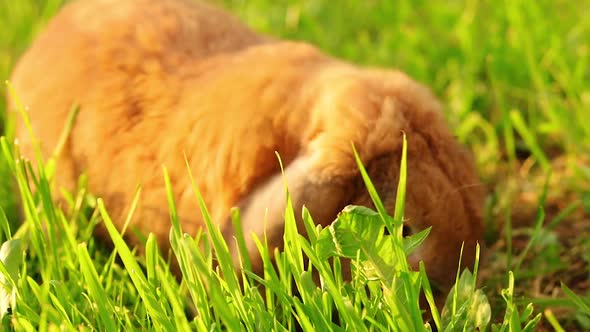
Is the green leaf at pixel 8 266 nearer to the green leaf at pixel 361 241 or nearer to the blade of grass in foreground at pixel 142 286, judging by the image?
the blade of grass in foreground at pixel 142 286

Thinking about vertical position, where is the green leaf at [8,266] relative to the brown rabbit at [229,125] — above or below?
below

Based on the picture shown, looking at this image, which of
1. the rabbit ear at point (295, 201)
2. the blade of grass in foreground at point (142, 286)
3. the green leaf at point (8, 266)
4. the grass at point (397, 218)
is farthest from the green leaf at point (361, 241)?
the green leaf at point (8, 266)

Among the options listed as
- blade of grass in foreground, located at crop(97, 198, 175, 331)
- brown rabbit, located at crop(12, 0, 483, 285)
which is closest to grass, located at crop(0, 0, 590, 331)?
blade of grass in foreground, located at crop(97, 198, 175, 331)

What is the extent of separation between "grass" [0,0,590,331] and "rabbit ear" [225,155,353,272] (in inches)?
3.1

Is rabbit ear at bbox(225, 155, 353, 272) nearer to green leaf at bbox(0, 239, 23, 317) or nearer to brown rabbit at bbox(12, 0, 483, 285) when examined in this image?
brown rabbit at bbox(12, 0, 483, 285)

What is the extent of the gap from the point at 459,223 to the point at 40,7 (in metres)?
3.25

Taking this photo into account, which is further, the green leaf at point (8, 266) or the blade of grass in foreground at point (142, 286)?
the green leaf at point (8, 266)

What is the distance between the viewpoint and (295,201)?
1.97m

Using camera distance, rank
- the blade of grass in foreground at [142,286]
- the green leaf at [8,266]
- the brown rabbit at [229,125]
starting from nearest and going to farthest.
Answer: the blade of grass in foreground at [142,286], the green leaf at [8,266], the brown rabbit at [229,125]

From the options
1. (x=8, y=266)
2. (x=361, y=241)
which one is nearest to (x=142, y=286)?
(x=8, y=266)

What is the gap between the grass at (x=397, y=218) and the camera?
180 centimetres

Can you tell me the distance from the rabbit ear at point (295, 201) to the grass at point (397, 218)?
0.08 m

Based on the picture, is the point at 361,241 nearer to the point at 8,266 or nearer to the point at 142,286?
the point at 142,286

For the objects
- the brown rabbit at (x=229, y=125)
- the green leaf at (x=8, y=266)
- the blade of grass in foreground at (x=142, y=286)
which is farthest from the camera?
the brown rabbit at (x=229, y=125)
